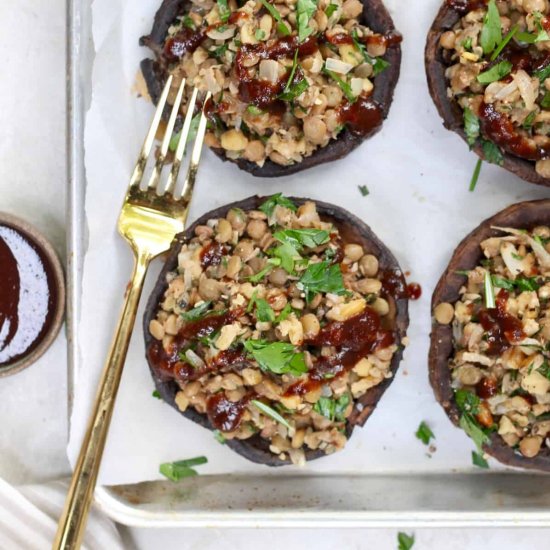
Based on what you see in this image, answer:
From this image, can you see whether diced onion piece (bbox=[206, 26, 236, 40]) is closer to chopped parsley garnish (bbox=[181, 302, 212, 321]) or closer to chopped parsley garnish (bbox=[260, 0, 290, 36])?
chopped parsley garnish (bbox=[260, 0, 290, 36])

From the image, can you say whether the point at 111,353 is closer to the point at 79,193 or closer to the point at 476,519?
the point at 79,193

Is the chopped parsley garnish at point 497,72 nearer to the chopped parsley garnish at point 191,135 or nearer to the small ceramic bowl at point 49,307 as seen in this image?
the chopped parsley garnish at point 191,135

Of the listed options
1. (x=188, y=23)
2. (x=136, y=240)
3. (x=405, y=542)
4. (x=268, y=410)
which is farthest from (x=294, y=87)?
(x=405, y=542)

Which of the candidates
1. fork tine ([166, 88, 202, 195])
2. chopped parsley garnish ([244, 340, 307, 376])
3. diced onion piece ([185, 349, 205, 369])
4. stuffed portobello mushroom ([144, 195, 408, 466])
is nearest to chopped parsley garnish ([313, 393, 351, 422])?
stuffed portobello mushroom ([144, 195, 408, 466])

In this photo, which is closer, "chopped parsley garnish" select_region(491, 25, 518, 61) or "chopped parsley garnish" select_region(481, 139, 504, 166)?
"chopped parsley garnish" select_region(491, 25, 518, 61)

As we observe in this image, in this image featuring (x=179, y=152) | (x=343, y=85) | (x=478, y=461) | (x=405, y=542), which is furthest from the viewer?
(x=405, y=542)

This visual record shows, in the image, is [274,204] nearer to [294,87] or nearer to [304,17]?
[294,87]
